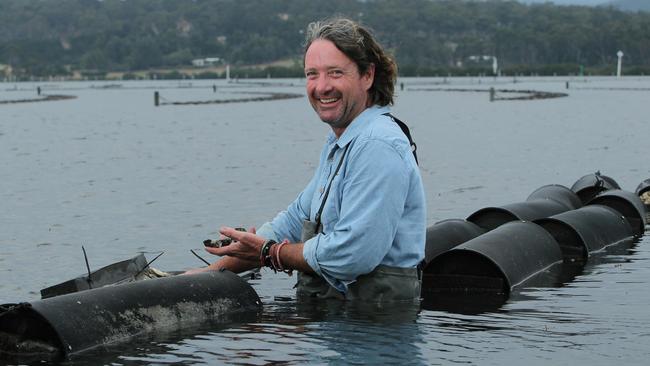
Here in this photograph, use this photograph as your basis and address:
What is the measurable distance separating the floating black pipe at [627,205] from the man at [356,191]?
9.87 metres

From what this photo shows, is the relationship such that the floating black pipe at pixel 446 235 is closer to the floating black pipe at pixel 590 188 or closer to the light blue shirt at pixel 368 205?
the light blue shirt at pixel 368 205

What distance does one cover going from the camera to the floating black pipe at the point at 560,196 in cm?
1872

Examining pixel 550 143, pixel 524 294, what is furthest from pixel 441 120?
pixel 524 294

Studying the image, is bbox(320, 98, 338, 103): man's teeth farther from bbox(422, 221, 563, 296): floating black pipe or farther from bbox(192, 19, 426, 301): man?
bbox(422, 221, 563, 296): floating black pipe

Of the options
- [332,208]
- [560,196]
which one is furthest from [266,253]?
[560,196]

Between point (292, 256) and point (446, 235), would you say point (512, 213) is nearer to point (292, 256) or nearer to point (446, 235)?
point (446, 235)

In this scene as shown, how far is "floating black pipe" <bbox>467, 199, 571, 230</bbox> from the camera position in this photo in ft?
51.4

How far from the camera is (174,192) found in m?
28.9

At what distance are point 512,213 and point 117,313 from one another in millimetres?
7415

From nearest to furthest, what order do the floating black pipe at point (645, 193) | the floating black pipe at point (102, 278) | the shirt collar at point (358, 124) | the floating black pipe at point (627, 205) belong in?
the shirt collar at point (358, 124) → the floating black pipe at point (102, 278) → the floating black pipe at point (627, 205) → the floating black pipe at point (645, 193)

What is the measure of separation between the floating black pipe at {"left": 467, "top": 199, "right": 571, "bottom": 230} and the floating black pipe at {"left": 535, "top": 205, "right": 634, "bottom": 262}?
471 millimetres

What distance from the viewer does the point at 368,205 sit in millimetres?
8562

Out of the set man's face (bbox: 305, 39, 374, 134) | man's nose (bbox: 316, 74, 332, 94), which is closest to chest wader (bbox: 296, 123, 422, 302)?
man's face (bbox: 305, 39, 374, 134)

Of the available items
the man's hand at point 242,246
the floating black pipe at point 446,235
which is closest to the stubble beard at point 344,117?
the man's hand at point 242,246
